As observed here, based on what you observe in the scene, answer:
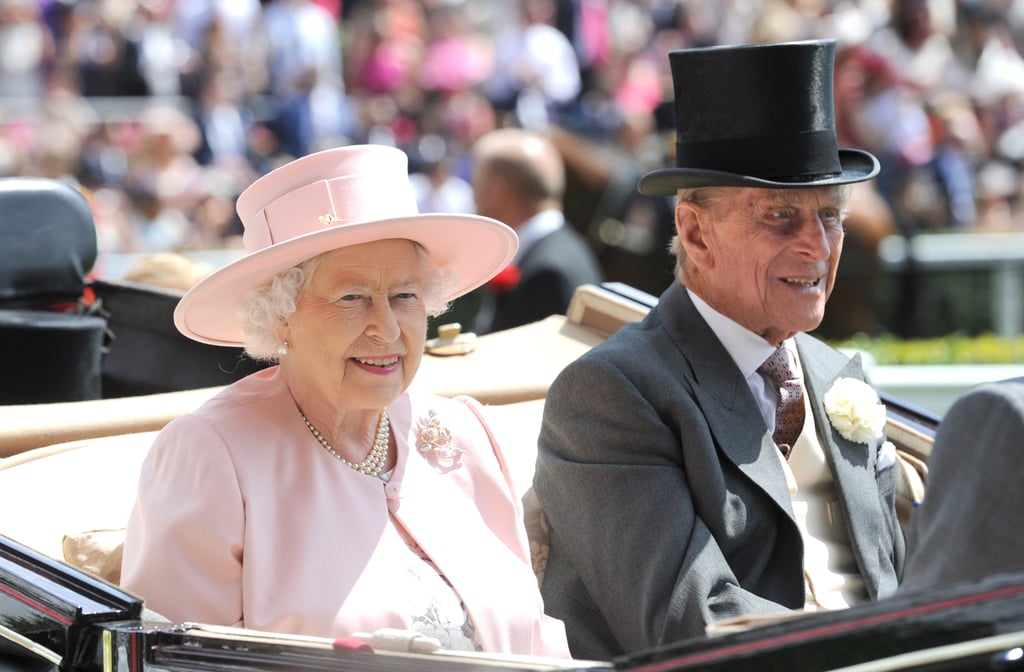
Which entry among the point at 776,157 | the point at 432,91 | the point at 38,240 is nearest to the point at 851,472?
the point at 776,157

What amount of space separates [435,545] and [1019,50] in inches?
388

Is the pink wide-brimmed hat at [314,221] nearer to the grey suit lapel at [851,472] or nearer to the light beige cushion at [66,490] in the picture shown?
the light beige cushion at [66,490]

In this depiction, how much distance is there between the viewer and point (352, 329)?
8.70 feet

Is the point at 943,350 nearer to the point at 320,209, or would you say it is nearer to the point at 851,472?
the point at 851,472

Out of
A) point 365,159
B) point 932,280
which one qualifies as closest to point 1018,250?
point 932,280

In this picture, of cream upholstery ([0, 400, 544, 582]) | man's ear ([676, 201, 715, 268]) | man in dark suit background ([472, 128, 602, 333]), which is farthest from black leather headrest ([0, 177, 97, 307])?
man in dark suit background ([472, 128, 602, 333])

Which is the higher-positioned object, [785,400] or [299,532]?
[785,400]

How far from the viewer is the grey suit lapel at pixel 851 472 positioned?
296 centimetres

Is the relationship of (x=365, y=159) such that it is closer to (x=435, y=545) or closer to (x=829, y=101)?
(x=435, y=545)

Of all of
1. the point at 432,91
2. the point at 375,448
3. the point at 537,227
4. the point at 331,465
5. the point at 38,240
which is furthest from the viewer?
the point at 432,91

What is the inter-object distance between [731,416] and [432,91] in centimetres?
790

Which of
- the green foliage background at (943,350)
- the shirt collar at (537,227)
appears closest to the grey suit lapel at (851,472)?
the shirt collar at (537,227)

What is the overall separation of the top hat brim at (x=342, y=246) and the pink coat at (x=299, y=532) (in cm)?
14

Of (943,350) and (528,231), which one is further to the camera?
(943,350)
